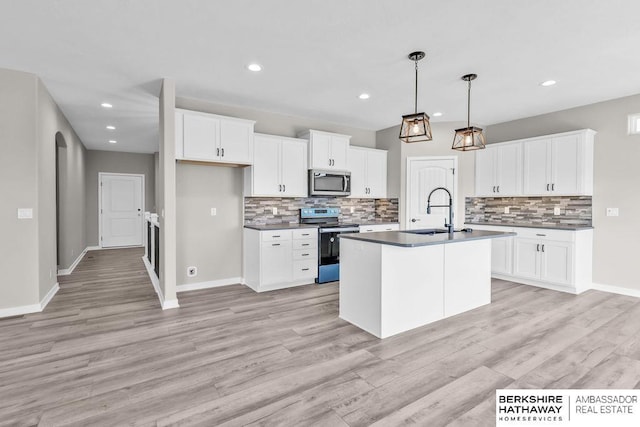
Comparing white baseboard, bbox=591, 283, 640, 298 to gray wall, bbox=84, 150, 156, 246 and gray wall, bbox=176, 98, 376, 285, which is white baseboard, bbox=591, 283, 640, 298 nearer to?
gray wall, bbox=176, 98, 376, 285

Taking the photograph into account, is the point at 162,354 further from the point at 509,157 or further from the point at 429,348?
the point at 509,157

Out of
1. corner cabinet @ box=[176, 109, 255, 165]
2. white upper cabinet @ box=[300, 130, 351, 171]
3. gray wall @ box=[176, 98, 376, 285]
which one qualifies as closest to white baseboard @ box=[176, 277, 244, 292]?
gray wall @ box=[176, 98, 376, 285]

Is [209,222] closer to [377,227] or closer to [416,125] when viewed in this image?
[377,227]

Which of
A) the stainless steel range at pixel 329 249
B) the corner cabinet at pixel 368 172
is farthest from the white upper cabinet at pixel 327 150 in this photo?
the stainless steel range at pixel 329 249

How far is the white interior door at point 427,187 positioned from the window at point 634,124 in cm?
225

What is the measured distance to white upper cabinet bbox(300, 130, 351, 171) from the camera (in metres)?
5.22

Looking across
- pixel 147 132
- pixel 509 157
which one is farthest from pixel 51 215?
pixel 509 157

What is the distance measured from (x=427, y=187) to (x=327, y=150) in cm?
191

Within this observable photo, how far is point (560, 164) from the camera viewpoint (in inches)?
189

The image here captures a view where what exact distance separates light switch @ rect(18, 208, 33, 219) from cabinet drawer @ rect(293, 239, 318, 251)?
306 centimetres

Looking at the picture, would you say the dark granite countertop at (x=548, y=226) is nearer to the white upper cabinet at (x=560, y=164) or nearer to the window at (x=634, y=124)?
the white upper cabinet at (x=560, y=164)

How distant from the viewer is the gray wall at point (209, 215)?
4.56 m

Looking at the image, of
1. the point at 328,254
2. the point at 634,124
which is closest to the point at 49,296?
the point at 328,254

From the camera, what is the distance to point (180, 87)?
13.2 feet
